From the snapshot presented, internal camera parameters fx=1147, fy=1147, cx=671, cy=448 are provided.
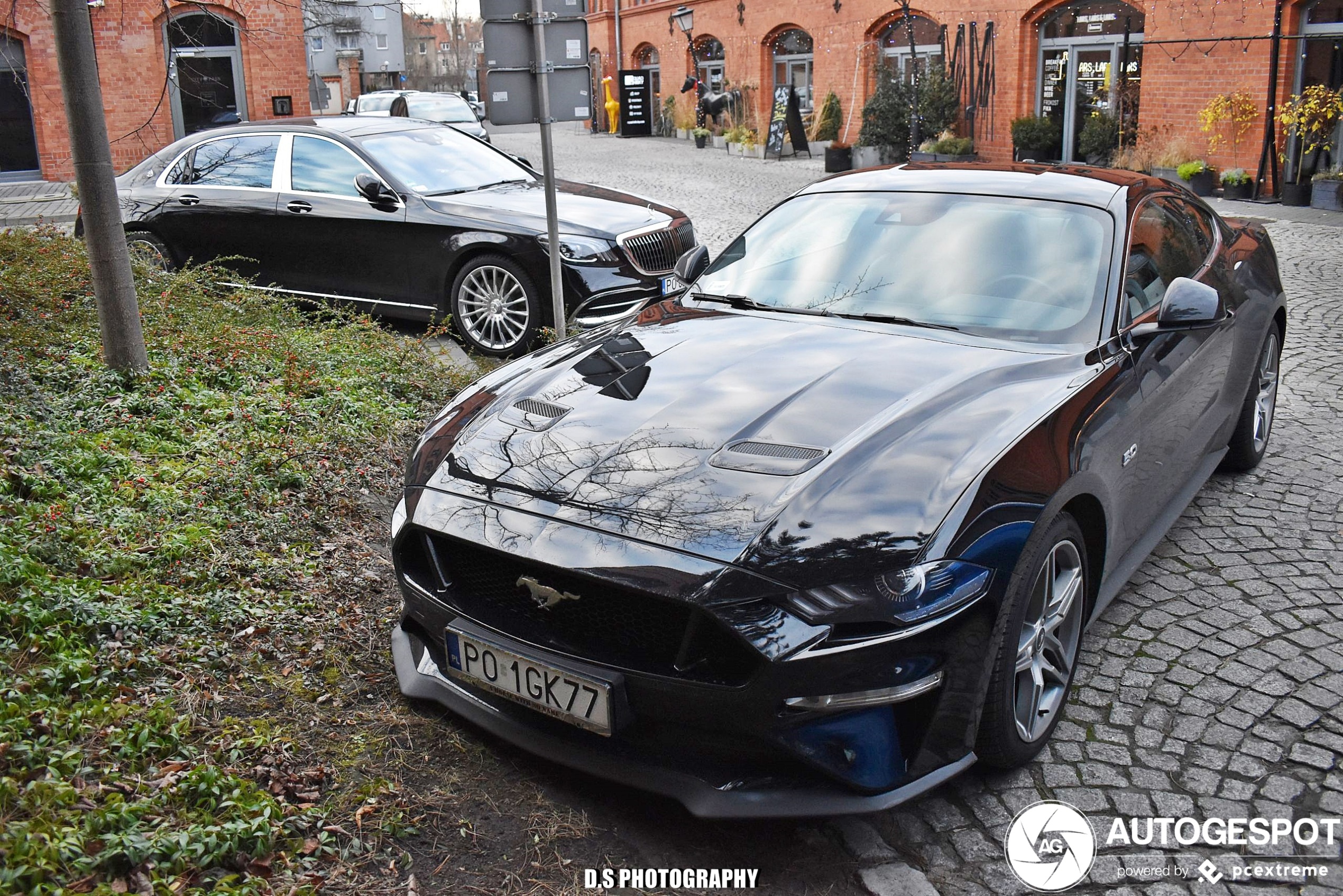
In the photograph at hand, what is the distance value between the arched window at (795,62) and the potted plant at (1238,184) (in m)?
14.9

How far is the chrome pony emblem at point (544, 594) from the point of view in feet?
9.58

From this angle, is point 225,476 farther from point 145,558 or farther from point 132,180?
point 132,180

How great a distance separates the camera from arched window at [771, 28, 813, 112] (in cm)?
3044

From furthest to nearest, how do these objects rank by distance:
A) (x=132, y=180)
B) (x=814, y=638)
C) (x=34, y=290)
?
1. (x=132, y=180)
2. (x=34, y=290)
3. (x=814, y=638)

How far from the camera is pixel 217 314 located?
7715 millimetres

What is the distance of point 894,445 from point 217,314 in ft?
19.5

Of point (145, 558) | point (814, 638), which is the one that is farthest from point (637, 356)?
point (145, 558)

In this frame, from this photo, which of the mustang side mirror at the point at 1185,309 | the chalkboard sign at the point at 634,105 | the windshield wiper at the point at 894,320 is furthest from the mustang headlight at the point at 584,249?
the chalkboard sign at the point at 634,105

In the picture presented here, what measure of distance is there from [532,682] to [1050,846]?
4.57 ft

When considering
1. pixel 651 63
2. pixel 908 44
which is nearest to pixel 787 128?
pixel 908 44

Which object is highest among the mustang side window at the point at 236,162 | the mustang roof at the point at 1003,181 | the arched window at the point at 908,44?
the arched window at the point at 908,44

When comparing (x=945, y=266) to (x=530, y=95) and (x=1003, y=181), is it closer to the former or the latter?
(x=1003, y=181)

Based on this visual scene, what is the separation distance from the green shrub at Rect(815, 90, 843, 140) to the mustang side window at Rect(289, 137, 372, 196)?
20.1 meters

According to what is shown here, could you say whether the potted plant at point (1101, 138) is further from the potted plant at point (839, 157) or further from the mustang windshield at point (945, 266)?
the mustang windshield at point (945, 266)
